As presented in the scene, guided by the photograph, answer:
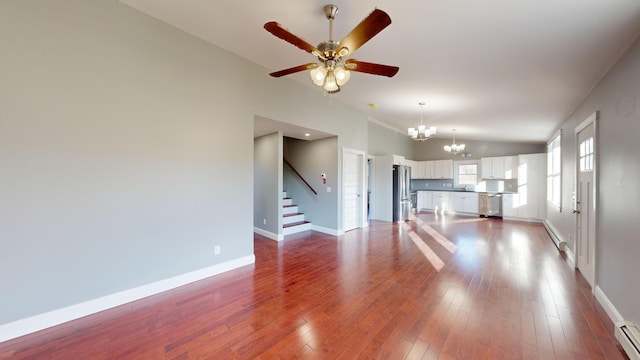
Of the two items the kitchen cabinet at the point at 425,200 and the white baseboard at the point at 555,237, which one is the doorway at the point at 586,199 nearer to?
the white baseboard at the point at 555,237

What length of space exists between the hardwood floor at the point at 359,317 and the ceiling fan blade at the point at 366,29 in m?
2.48

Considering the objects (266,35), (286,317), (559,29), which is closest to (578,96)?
(559,29)

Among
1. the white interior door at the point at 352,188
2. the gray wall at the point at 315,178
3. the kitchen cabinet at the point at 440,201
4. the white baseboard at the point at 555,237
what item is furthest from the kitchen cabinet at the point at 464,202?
the gray wall at the point at 315,178

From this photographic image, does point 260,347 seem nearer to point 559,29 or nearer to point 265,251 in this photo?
point 265,251

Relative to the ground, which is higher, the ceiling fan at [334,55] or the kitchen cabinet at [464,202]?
the ceiling fan at [334,55]

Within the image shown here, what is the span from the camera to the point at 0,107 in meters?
1.93

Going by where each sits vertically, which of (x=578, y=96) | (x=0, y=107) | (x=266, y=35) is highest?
(x=266, y=35)

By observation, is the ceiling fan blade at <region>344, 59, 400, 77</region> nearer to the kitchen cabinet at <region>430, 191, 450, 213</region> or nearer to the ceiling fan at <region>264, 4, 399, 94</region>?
the ceiling fan at <region>264, 4, 399, 94</region>

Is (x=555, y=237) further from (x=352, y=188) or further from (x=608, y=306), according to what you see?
(x=352, y=188)

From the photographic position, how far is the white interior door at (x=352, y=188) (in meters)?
5.83

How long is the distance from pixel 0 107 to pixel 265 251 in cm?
347

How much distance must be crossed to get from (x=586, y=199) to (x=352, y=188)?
4.04 m

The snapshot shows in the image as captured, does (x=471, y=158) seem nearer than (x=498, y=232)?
No

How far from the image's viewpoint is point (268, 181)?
520 centimetres
